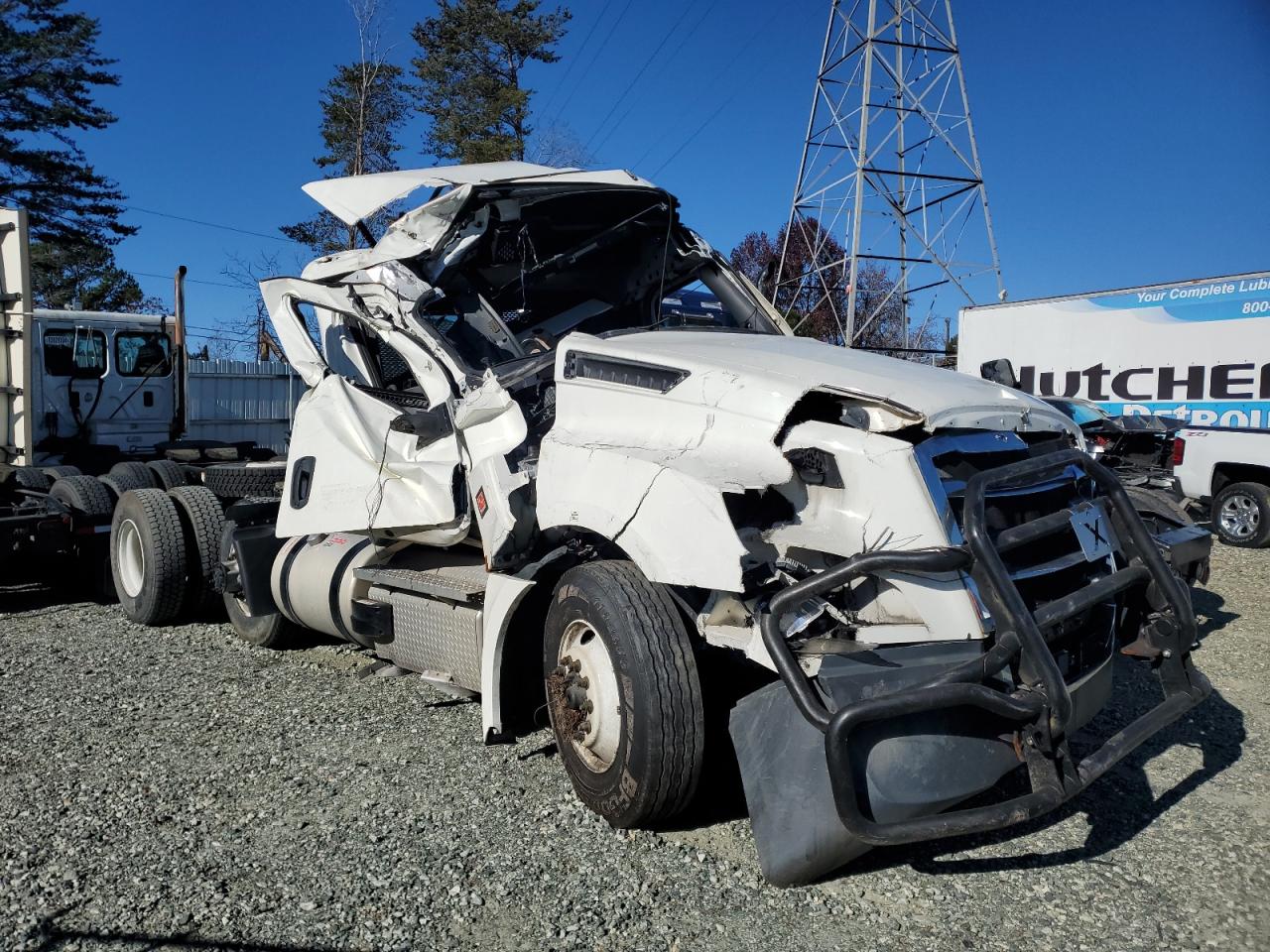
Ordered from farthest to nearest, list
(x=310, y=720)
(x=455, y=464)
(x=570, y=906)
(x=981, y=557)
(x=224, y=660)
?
(x=224, y=660) < (x=310, y=720) < (x=455, y=464) < (x=570, y=906) < (x=981, y=557)

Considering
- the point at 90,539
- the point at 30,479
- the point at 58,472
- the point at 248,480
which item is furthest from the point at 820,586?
the point at 58,472

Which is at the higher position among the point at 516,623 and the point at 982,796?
the point at 516,623

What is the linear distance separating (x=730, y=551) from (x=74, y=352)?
10.1m

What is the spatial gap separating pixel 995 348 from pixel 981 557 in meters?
12.6

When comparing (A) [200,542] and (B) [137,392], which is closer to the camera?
(A) [200,542]

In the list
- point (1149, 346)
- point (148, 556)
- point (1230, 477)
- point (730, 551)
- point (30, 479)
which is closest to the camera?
point (730, 551)

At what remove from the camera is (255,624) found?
264 inches

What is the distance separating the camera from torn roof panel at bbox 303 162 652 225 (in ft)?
16.8

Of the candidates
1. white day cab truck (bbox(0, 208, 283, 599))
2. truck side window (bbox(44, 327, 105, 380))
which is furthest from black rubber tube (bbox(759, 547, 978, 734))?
truck side window (bbox(44, 327, 105, 380))

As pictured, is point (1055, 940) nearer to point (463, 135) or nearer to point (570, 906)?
point (570, 906)

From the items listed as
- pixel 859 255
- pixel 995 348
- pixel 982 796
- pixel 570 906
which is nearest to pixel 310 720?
pixel 570 906

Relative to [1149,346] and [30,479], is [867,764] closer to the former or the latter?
[30,479]

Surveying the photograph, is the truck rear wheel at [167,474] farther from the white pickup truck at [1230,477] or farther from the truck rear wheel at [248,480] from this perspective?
the white pickup truck at [1230,477]

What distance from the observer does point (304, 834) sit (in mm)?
3760
